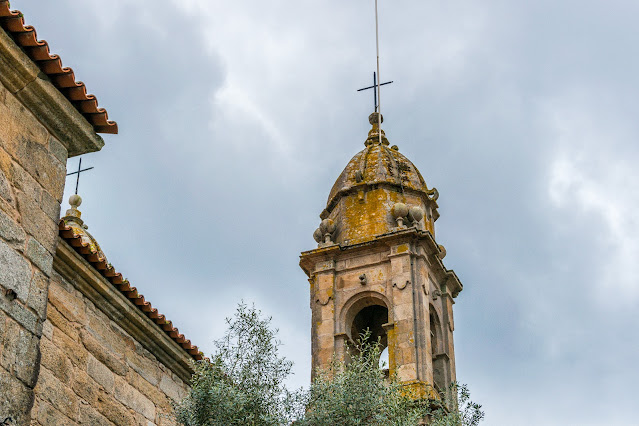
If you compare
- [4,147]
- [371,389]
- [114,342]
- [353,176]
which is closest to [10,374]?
[4,147]

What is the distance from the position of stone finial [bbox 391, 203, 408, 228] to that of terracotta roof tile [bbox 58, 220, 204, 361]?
20.1 ft

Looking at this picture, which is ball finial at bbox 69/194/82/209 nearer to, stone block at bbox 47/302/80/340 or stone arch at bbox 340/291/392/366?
stone arch at bbox 340/291/392/366

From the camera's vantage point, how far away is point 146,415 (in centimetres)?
895

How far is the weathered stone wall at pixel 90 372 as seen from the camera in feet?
24.8

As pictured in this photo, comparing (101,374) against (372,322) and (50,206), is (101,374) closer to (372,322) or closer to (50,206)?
(50,206)

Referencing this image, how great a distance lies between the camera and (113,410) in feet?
27.5

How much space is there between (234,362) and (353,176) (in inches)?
311

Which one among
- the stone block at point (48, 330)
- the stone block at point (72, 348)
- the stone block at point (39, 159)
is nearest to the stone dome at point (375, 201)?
the stone block at point (72, 348)

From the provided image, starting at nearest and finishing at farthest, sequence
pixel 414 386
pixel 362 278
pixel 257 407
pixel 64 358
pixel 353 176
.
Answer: pixel 64 358, pixel 257 407, pixel 414 386, pixel 362 278, pixel 353 176

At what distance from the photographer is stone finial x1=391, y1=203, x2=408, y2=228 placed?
15188 mm

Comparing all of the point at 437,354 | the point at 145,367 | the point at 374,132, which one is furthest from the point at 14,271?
the point at 374,132

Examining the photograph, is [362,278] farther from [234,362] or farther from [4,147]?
[4,147]

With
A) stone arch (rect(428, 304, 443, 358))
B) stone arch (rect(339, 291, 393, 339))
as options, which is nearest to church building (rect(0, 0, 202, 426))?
stone arch (rect(339, 291, 393, 339))

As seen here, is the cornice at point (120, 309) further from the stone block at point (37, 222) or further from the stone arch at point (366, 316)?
the stone arch at point (366, 316)
